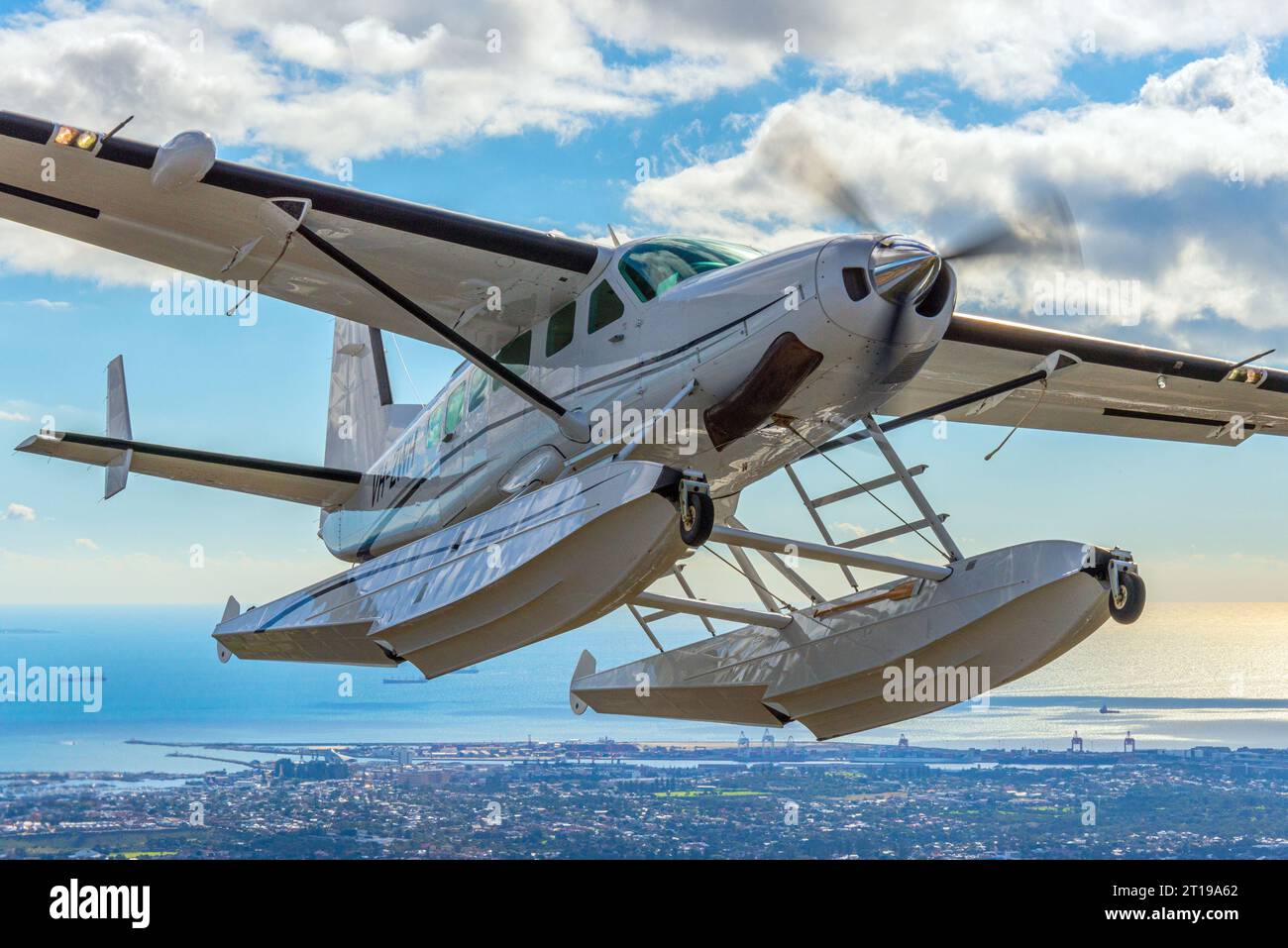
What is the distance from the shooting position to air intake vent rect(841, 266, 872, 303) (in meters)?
7.34

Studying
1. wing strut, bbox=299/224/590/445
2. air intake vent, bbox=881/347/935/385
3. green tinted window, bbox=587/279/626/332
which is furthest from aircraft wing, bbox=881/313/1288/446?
wing strut, bbox=299/224/590/445

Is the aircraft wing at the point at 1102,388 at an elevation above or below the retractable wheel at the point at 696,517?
above

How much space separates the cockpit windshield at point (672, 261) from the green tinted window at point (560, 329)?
64 cm

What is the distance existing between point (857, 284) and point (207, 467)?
650 cm

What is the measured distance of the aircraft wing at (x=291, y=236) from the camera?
26.7 ft

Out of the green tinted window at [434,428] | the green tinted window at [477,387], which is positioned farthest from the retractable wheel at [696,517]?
the green tinted window at [434,428]

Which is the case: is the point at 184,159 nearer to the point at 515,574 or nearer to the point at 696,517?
the point at 515,574

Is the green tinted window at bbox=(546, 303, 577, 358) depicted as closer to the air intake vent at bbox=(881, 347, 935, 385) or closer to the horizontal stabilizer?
the air intake vent at bbox=(881, 347, 935, 385)

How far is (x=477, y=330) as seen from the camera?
990 centimetres

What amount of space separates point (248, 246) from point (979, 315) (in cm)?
584

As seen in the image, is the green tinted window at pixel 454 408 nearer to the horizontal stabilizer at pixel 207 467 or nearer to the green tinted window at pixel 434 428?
the green tinted window at pixel 434 428

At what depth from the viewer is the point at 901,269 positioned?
7.30 metres
